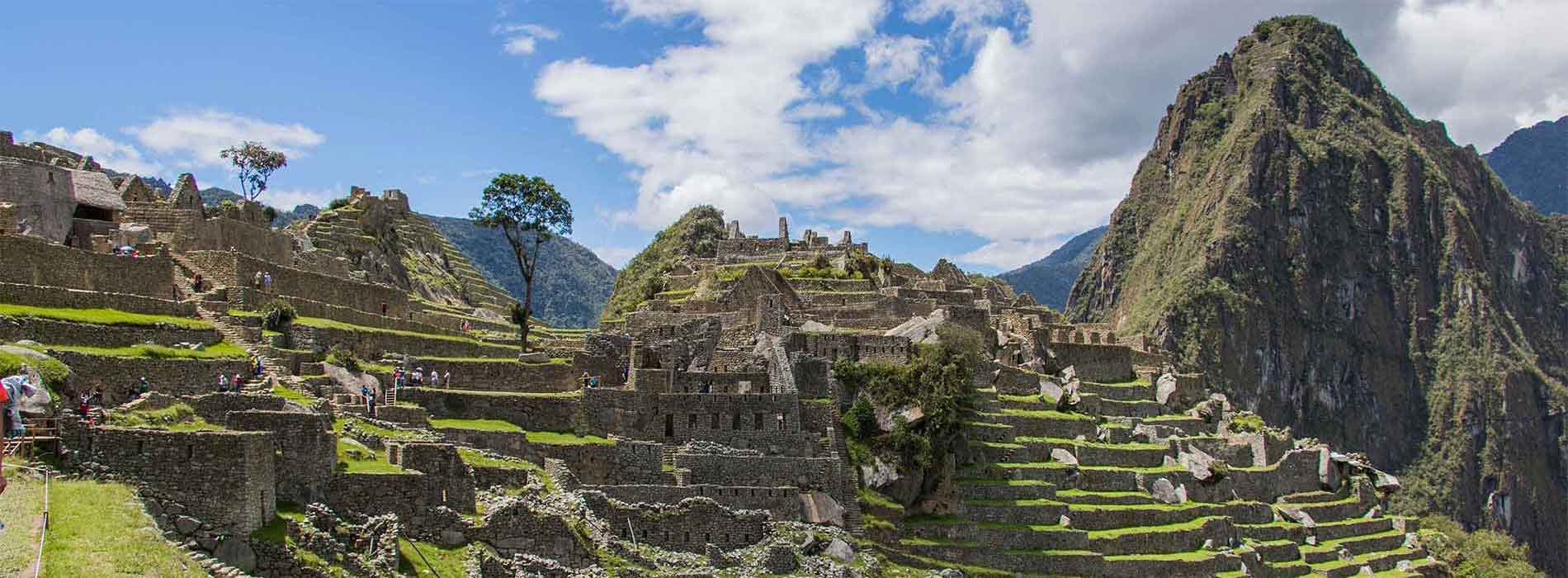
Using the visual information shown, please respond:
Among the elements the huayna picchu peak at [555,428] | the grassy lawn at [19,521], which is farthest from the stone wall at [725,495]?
the grassy lawn at [19,521]

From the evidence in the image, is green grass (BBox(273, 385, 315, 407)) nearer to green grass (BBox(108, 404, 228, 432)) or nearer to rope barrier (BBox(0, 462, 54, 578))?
green grass (BBox(108, 404, 228, 432))

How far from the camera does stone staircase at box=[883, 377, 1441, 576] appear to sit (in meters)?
41.7

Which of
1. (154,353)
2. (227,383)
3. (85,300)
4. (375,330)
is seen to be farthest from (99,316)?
(375,330)

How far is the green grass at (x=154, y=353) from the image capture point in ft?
76.0

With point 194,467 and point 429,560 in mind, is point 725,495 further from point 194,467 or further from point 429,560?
point 194,467

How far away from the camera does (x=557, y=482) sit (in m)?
30.0

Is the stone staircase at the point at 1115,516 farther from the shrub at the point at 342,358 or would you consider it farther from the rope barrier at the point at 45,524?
the rope barrier at the point at 45,524

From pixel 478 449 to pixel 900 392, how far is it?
15.8 meters

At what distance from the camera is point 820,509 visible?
3475 cm

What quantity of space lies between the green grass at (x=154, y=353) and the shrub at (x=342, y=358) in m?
3.22

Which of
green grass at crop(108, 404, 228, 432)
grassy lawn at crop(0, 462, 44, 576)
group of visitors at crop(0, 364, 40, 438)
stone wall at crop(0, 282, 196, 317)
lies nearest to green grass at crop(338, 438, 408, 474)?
green grass at crop(108, 404, 228, 432)

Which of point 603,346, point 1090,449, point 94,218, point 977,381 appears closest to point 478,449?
point 603,346

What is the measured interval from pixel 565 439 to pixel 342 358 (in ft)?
19.5

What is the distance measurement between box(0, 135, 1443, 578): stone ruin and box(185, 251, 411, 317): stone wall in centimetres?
8
